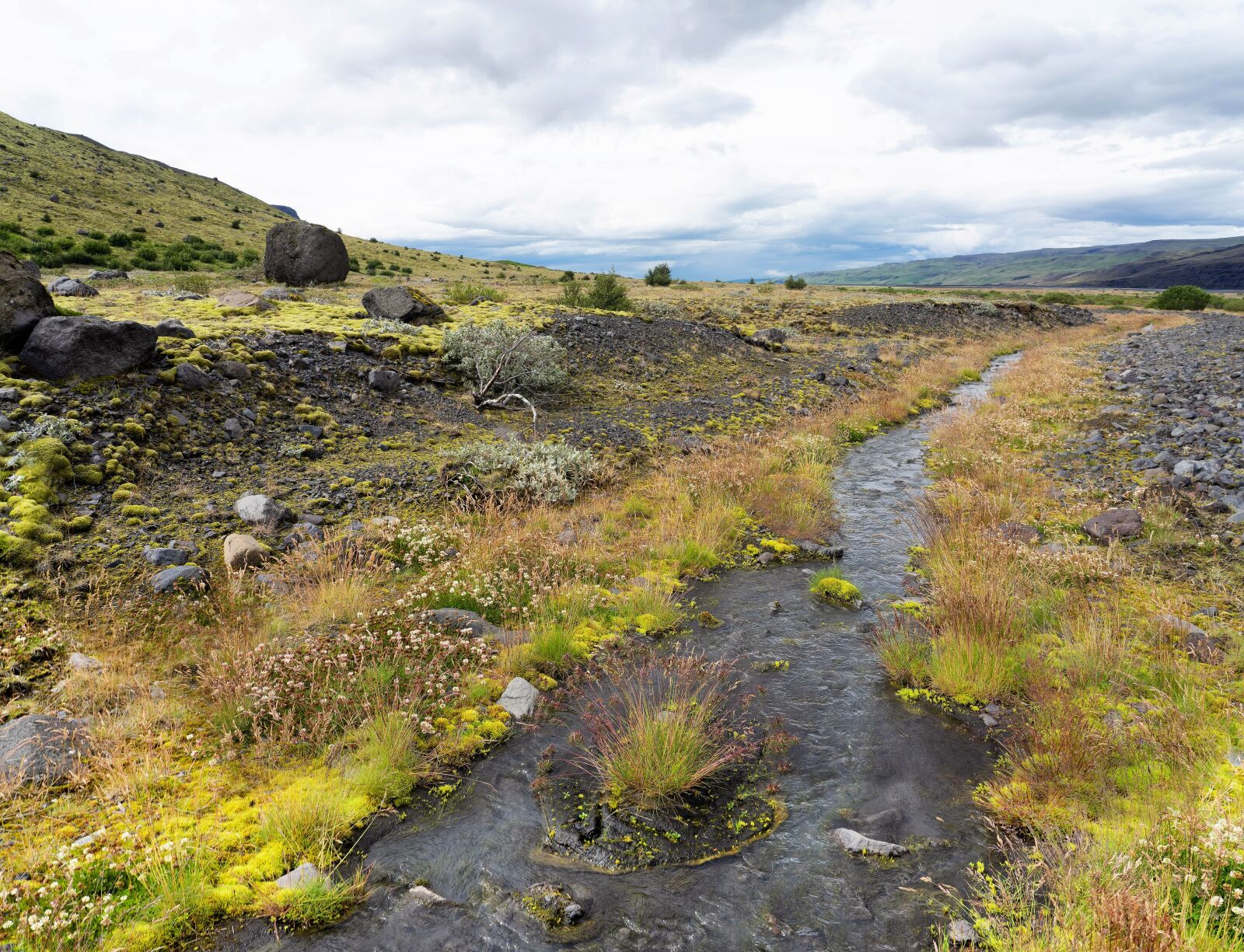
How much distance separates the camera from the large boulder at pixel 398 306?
17.9m

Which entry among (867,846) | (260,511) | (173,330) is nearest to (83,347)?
(173,330)

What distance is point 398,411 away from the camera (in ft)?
43.1

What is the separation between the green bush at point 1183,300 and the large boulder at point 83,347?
96.5 m

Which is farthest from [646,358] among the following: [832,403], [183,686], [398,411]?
[183,686]

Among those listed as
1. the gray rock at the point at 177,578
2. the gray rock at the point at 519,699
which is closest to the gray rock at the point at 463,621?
the gray rock at the point at 519,699

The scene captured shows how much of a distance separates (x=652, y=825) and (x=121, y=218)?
52.9 metres

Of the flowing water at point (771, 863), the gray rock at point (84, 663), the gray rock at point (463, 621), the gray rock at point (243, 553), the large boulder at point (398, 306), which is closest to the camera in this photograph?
the flowing water at point (771, 863)

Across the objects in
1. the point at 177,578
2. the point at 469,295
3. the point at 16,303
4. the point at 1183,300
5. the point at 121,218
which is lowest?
the point at 177,578

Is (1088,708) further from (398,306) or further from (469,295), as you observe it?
(469,295)

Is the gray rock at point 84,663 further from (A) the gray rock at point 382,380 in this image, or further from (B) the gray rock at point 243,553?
(A) the gray rock at point 382,380

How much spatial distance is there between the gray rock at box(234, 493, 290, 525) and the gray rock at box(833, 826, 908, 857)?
7.37 m

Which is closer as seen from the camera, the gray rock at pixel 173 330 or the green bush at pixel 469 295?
Answer: the gray rock at pixel 173 330

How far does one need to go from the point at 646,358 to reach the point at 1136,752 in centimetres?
1748

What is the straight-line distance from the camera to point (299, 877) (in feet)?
12.4
